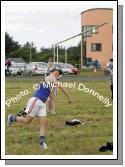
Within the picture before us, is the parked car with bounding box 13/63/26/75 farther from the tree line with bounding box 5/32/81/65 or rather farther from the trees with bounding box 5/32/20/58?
the trees with bounding box 5/32/20/58

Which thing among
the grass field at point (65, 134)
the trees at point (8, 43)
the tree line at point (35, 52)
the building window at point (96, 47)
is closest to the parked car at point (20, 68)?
the tree line at point (35, 52)

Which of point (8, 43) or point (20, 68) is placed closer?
point (8, 43)

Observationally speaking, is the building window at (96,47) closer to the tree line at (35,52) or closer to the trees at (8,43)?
the tree line at (35,52)

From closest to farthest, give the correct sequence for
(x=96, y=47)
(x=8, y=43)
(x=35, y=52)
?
(x=8, y=43) < (x=35, y=52) < (x=96, y=47)

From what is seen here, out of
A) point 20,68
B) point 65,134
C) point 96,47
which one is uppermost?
point 96,47

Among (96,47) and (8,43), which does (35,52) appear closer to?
(8,43)

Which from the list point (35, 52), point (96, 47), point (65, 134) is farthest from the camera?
point (96, 47)

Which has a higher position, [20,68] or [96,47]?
A: [96,47]

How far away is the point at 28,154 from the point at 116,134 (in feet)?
5.51

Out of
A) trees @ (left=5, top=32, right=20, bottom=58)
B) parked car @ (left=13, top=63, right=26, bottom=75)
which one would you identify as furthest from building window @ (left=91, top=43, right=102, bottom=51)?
trees @ (left=5, top=32, right=20, bottom=58)

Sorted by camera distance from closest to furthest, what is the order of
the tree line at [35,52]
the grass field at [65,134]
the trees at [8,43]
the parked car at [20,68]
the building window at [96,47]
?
the grass field at [65,134]
the trees at [8,43]
the tree line at [35,52]
the building window at [96,47]
the parked car at [20,68]

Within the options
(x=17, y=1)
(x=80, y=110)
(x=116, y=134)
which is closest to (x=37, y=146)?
(x=116, y=134)

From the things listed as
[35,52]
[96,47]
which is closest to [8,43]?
[35,52]

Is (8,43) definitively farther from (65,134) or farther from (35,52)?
(35,52)
